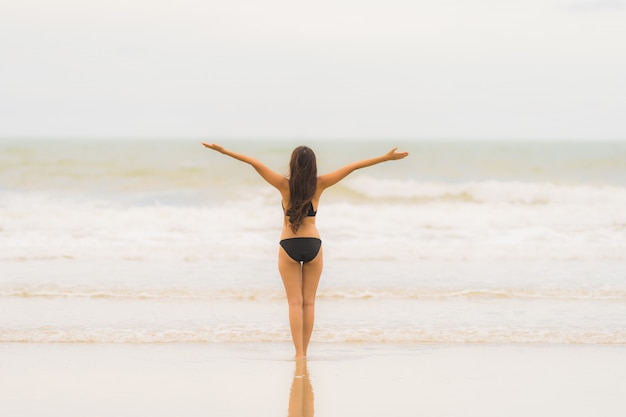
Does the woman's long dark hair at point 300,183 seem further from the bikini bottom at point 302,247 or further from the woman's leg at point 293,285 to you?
the woman's leg at point 293,285

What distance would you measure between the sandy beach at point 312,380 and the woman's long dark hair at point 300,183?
124 cm

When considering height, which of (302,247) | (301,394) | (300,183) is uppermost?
(300,183)

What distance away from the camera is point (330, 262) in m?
11.9

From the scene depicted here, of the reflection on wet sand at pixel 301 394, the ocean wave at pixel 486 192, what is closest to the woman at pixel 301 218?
the reflection on wet sand at pixel 301 394

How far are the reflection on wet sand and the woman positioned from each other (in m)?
0.31

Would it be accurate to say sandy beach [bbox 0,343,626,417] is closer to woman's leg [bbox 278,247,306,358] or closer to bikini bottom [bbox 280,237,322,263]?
woman's leg [bbox 278,247,306,358]

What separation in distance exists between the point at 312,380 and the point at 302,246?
1.02 m

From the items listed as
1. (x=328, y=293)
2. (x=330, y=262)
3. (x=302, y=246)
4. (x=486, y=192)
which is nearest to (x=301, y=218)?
(x=302, y=246)

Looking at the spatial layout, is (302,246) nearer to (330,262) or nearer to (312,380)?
(312,380)

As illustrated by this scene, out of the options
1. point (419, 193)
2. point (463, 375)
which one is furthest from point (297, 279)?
point (419, 193)

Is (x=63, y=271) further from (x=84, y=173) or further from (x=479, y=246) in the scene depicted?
(x=84, y=173)

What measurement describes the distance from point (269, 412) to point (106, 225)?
40.0 feet

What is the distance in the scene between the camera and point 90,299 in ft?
30.1

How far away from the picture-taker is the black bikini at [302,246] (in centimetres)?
583
